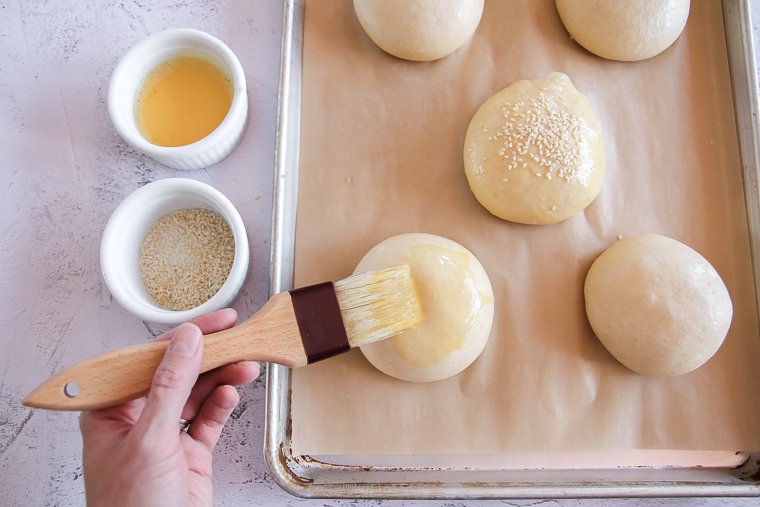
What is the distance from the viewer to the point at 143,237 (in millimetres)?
1380

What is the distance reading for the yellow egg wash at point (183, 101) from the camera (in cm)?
143

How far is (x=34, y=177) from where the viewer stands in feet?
4.86

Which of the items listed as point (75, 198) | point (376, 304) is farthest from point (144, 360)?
point (75, 198)

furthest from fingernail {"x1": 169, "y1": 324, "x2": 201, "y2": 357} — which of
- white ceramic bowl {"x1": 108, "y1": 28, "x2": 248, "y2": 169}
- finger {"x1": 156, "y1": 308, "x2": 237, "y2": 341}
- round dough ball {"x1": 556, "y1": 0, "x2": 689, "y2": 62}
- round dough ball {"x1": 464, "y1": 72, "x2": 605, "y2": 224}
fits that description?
round dough ball {"x1": 556, "y1": 0, "x2": 689, "y2": 62}

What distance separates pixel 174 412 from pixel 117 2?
124 centimetres

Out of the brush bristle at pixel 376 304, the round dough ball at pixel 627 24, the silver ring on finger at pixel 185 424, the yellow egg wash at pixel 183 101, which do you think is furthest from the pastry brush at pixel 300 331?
the round dough ball at pixel 627 24

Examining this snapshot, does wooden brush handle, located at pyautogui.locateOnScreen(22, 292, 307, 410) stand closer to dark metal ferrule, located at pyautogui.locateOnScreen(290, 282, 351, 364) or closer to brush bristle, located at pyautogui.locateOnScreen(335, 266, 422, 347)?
dark metal ferrule, located at pyautogui.locateOnScreen(290, 282, 351, 364)

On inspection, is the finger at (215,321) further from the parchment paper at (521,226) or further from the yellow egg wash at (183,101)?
the yellow egg wash at (183,101)

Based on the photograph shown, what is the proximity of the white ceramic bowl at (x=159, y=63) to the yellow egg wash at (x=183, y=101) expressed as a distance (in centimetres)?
2

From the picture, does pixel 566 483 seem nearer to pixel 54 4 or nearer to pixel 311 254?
pixel 311 254

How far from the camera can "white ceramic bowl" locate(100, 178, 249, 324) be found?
4.11 ft

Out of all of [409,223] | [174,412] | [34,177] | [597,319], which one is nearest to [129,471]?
[174,412]

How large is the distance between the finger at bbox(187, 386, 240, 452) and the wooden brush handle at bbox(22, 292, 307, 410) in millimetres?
148

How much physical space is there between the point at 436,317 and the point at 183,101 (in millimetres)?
880
